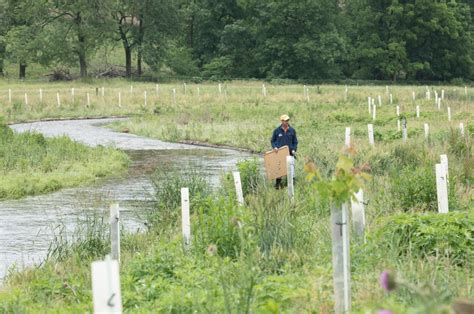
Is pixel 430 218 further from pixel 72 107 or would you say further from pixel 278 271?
pixel 72 107

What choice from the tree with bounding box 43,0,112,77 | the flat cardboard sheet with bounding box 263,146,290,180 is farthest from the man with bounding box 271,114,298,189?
the tree with bounding box 43,0,112,77

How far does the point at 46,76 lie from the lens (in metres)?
78.9

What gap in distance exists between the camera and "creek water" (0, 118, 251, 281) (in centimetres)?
1357

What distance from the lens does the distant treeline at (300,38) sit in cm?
8012

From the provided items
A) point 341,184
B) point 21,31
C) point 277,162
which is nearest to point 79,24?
point 21,31

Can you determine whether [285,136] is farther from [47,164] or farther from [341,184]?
[341,184]

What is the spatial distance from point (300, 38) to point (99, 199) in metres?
→ 66.4

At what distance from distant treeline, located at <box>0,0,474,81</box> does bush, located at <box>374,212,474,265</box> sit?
223 ft

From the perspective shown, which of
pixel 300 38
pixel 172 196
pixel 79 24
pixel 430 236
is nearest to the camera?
pixel 430 236

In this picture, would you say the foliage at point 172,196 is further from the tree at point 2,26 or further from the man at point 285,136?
the tree at point 2,26

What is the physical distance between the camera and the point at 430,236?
9055mm

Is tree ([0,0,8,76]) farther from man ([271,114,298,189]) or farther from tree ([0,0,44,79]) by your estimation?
man ([271,114,298,189])

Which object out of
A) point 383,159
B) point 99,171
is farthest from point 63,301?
point 99,171

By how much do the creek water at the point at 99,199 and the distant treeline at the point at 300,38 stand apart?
46123 millimetres
